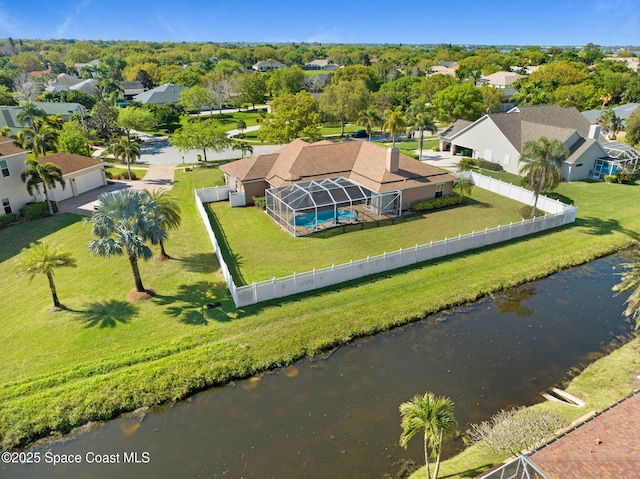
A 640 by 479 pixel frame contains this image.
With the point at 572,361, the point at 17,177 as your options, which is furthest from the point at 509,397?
the point at 17,177

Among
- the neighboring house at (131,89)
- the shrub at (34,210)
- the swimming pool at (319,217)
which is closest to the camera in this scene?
the swimming pool at (319,217)

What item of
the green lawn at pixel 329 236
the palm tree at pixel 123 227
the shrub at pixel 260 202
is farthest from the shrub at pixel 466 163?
the palm tree at pixel 123 227

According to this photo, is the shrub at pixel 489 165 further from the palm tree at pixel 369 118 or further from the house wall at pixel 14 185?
the house wall at pixel 14 185

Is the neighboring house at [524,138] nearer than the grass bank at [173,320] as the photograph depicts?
No

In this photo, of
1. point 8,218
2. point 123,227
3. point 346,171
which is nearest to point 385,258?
point 123,227

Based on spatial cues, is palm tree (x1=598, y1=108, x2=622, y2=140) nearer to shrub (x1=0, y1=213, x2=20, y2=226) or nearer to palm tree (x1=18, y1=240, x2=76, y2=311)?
palm tree (x1=18, y1=240, x2=76, y2=311)

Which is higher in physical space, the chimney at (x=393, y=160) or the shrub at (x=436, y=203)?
the chimney at (x=393, y=160)
